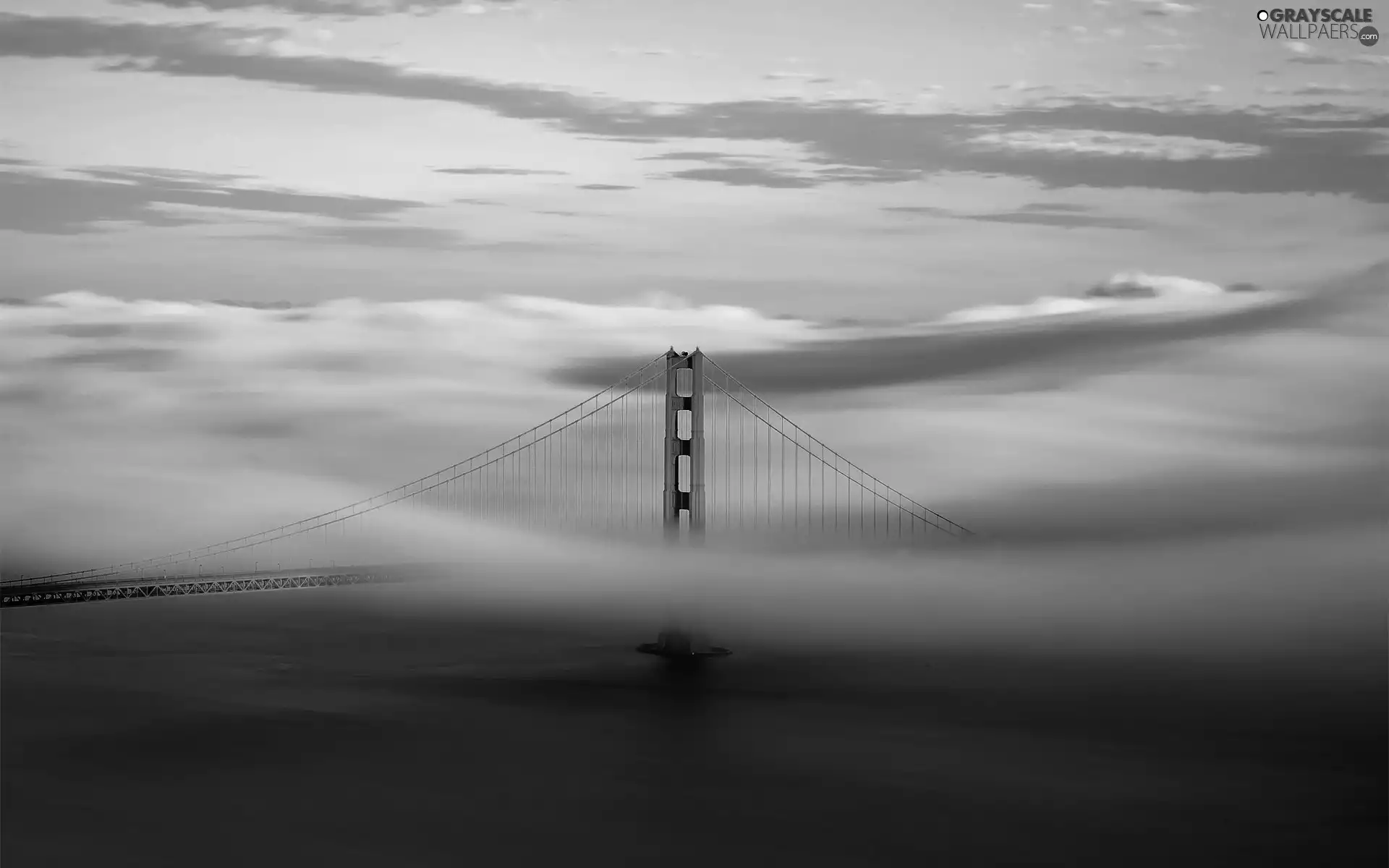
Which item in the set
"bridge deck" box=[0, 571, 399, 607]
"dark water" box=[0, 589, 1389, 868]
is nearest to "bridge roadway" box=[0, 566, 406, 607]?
"bridge deck" box=[0, 571, 399, 607]

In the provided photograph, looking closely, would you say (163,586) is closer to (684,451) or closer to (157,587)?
(157,587)

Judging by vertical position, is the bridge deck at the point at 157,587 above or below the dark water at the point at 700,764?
above

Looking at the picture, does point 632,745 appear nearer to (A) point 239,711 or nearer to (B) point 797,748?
(B) point 797,748

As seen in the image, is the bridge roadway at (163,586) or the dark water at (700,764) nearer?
the dark water at (700,764)

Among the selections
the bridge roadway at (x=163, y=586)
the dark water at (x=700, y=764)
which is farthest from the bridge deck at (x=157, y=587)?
the dark water at (x=700, y=764)

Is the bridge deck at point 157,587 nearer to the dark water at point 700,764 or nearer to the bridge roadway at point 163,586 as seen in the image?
the bridge roadway at point 163,586

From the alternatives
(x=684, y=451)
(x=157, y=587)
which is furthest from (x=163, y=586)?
(x=684, y=451)
